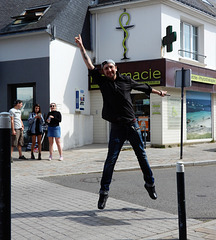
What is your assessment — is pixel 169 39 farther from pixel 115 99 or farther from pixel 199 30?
pixel 115 99

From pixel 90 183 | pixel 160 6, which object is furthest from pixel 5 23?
pixel 90 183

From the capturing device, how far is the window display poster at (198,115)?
16391mm

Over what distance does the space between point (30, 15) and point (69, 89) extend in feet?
10.9

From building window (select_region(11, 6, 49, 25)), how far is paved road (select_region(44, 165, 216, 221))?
8152 millimetres

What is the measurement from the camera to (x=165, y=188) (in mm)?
6594

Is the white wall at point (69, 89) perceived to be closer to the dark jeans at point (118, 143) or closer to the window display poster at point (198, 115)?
the window display poster at point (198, 115)

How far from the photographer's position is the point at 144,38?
49.1ft

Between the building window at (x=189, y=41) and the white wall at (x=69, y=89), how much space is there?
15.5ft

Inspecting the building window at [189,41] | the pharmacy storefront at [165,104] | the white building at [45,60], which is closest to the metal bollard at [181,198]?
the white building at [45,60]

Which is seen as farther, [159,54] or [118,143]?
[159,54]

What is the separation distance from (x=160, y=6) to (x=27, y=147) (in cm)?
787

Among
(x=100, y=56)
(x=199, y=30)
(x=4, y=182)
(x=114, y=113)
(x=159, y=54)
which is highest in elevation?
(x=199, y=30)

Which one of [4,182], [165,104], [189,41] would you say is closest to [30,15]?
[165,104]

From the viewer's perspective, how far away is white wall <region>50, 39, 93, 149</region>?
1374 centimetres
